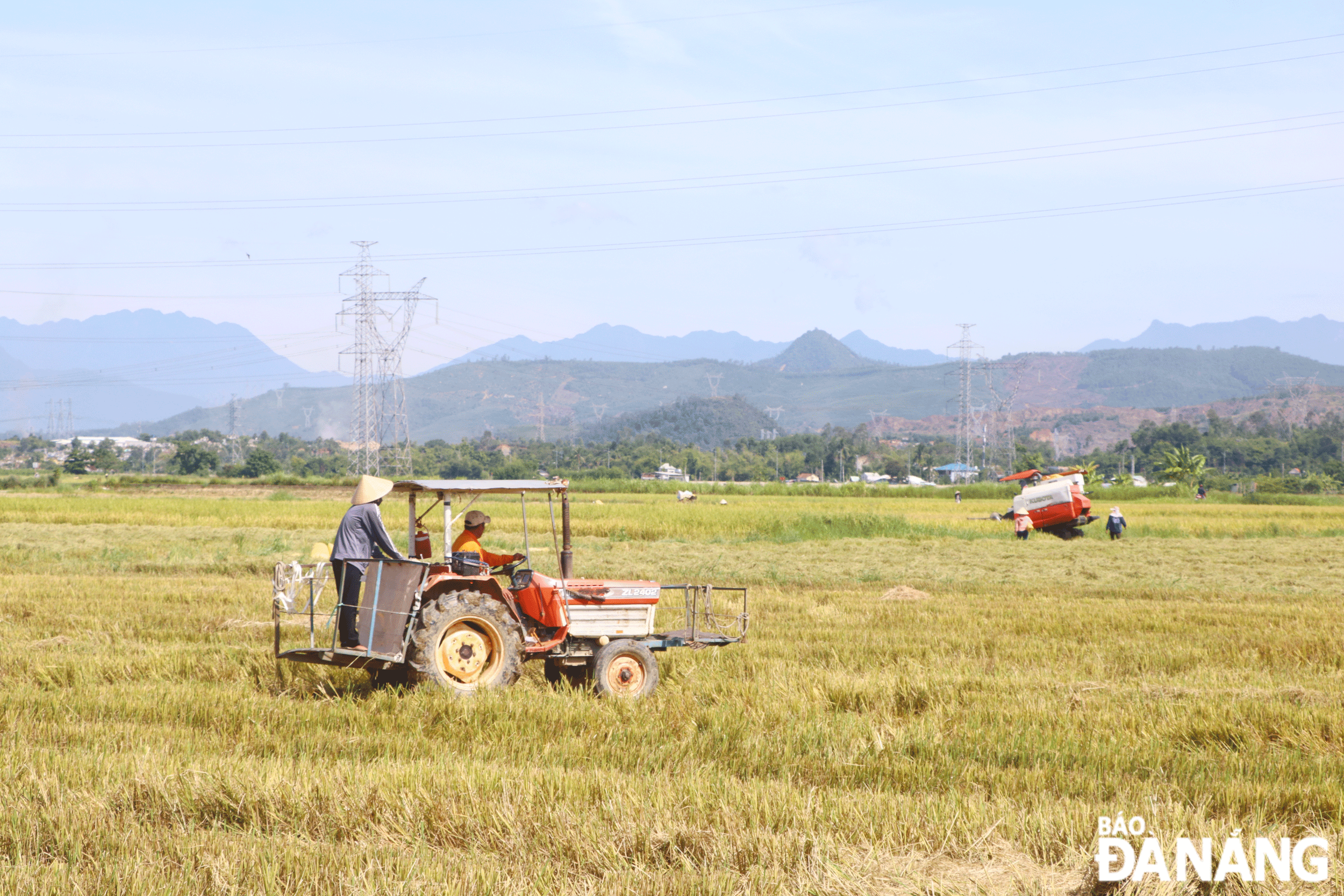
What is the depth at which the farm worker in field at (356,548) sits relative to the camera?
336 inches

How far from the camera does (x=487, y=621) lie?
8289 millimetres

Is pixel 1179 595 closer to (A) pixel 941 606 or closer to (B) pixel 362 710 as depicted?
(A) pixel 941 606

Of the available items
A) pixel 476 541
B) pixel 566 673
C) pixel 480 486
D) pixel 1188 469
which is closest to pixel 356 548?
pixel 476 541

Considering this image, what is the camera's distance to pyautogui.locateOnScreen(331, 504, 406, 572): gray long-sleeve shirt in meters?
8.56

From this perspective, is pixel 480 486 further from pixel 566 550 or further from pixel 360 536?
pixel 360 536

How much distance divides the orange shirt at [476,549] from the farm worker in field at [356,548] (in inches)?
19.4

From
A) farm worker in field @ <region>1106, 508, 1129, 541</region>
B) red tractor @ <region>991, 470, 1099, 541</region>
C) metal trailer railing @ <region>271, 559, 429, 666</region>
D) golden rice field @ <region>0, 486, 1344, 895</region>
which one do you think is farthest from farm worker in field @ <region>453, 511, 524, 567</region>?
farm worker in field @ <region>1106, 508, 1129, 541</region>

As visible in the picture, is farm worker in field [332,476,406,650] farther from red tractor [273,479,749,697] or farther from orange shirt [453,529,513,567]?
orange shirt [453,529,513,567]

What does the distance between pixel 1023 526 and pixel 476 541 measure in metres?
24.1

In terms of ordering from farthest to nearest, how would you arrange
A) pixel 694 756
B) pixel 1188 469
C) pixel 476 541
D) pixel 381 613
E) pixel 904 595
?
pixel 1188 469 < pixel 904 595 < pixel 476 541 < pixel 381 613 < pixel 694 756

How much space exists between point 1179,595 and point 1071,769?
506 inches

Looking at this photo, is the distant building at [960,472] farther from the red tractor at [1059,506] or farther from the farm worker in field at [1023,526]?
the farm worker in field at [1023,526]

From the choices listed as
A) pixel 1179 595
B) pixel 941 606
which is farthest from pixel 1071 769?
pixel 1179 595

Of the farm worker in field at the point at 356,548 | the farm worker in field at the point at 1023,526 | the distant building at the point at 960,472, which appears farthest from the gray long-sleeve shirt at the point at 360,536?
the distant building at the point at 960,472
